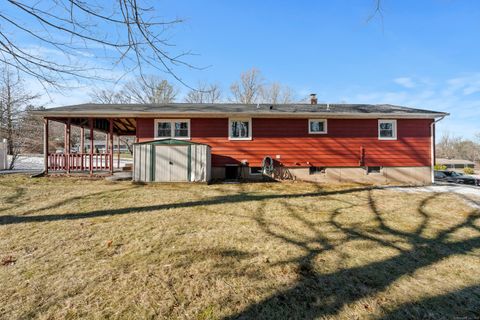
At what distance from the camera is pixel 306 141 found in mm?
10570

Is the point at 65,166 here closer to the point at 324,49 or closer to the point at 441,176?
the point at 324,49

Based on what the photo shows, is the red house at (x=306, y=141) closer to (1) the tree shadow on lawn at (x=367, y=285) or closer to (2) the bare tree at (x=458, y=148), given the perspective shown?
(1) the tree shadow on lawn at (x=367, y=285)

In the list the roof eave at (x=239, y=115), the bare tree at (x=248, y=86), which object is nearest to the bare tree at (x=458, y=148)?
the bare tree at (x=248, y=86)

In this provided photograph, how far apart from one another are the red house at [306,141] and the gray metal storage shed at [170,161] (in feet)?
4.87

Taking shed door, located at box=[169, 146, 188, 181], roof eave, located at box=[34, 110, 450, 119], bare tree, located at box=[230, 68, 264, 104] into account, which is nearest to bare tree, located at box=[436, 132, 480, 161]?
bare tree, located at box=[230, 68, 264, 104]

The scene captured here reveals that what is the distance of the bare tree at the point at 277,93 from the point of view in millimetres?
31750

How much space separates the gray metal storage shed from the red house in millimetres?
1486

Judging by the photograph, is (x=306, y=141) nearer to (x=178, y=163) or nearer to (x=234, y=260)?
(x=178, y=163)

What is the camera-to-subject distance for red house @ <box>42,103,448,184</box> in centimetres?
1028

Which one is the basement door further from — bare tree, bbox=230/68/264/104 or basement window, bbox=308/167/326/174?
bare tree, bbox=230/68/264/104

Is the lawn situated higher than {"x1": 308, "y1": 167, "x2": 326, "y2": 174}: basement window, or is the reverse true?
{"x1": 308, "y1": 167, "x2": 326, "y2": 174}: basement window

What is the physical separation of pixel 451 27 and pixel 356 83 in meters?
10.7

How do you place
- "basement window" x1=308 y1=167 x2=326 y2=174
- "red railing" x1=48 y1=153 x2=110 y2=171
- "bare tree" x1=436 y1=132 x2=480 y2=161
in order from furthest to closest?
"bare tree" x1=436 y1=132 x2=480 y2=161 → "basement window" x1=308 y1=167 x2=326 y2=174 → "red railing" x1=48 y1=153 x2=110 y2=171

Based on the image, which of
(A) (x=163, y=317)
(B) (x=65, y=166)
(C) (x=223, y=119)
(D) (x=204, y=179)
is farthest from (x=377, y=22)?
(B) (x=65, y=166)
